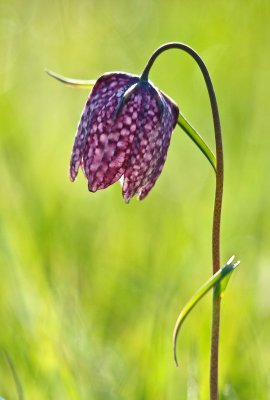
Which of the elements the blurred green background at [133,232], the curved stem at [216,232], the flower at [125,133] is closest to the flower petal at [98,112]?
the flower at [125,133]

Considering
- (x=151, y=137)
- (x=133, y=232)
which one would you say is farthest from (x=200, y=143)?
(x=133, y=232)

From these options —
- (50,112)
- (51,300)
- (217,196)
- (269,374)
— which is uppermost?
(50,112)

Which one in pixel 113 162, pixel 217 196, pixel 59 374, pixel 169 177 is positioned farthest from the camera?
pixel 169 177

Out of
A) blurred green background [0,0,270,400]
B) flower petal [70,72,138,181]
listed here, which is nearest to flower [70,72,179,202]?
flower petal [70,72,138,181]

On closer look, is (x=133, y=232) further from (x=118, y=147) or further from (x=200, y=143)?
(x=200, y=143)

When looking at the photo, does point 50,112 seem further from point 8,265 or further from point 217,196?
point 217,196

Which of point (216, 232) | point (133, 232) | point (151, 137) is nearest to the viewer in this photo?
point (216, 232)

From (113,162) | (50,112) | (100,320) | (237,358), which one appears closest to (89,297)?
(100,320)

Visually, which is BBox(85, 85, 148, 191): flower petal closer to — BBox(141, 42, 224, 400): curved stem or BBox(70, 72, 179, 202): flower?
BBox(70, 72, 179, 202): flower
